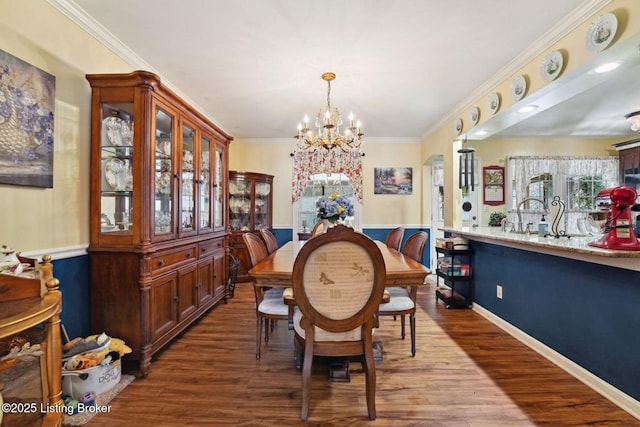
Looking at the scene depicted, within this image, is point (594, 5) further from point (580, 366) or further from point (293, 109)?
point (293, 109)

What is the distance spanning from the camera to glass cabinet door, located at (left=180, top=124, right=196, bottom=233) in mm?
2611

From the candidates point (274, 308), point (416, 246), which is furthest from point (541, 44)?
point (274, 308)

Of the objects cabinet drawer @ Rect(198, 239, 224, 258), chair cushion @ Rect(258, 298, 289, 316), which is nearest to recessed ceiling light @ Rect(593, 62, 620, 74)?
chair cushion @ Rect(258, 298, 289, 316)

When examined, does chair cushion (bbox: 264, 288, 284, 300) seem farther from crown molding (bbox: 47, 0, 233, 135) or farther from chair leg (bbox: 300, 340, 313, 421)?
crown molding (bbox: 47, 0, 233, 135)

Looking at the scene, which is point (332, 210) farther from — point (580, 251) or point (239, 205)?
point (239, 205)

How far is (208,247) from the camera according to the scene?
124 inches

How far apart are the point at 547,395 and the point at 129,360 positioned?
2.79m

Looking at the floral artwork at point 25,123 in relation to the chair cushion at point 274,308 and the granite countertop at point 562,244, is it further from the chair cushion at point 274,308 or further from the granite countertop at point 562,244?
the granite countertop at point 562,244

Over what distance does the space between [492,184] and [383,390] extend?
436cm

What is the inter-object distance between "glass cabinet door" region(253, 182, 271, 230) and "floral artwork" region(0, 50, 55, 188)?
3216 millimetres

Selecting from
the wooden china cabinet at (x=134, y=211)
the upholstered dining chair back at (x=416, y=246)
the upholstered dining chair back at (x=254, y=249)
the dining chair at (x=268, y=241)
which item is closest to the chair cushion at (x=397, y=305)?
the upholstered dining chair back at (x=416, y=246)

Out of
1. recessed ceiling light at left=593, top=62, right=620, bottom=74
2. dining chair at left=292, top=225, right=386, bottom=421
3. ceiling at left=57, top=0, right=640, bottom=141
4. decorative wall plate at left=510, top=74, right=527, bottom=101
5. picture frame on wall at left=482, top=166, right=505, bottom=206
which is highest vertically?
ceiling at left=57, top=0, right=640, bottom=141

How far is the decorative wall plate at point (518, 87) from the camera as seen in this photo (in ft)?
8.27

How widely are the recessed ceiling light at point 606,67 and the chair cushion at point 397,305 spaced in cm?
210
